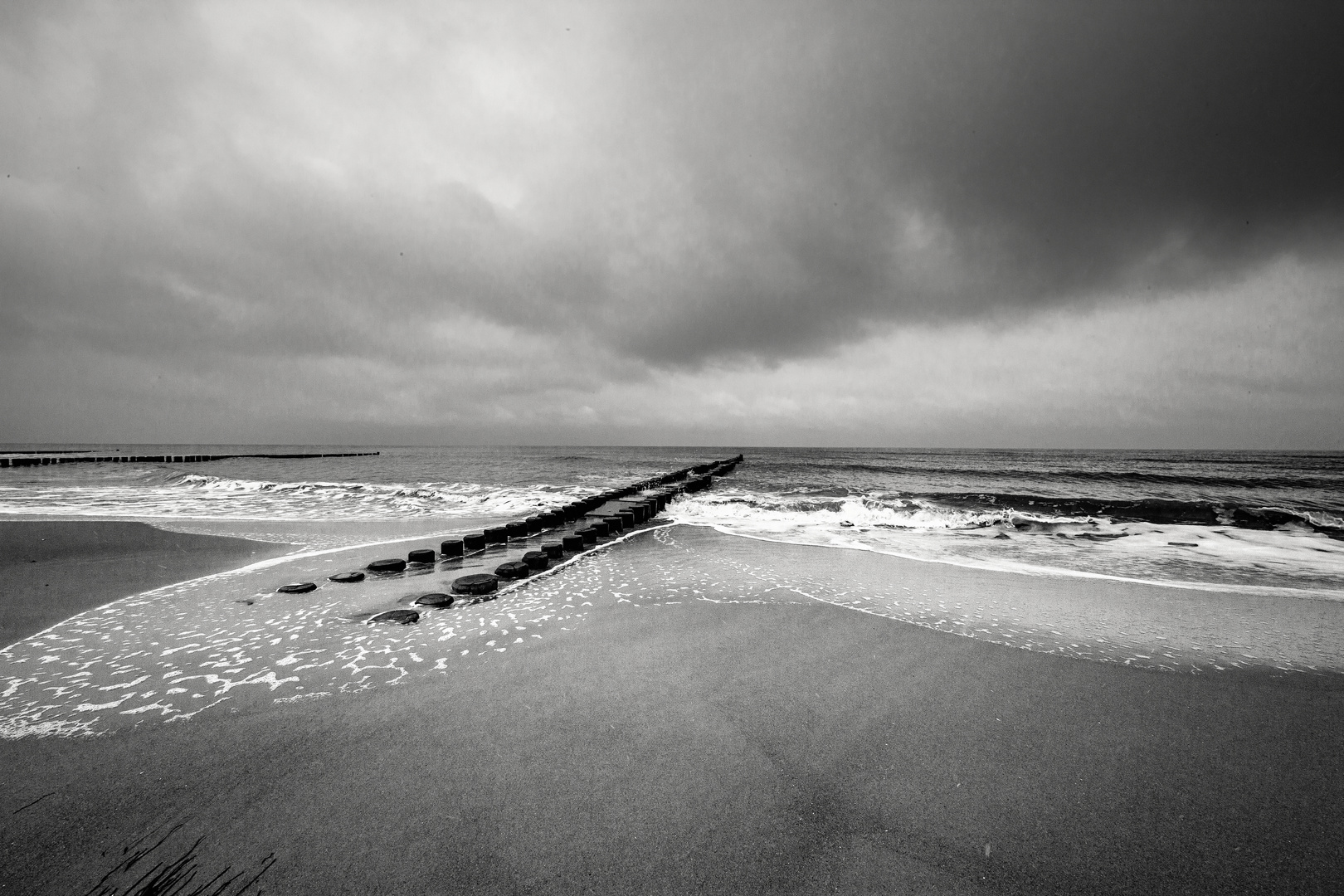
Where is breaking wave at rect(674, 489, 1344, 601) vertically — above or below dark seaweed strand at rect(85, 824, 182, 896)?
below

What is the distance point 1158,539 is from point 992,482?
66.4 ft

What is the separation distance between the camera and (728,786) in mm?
2830

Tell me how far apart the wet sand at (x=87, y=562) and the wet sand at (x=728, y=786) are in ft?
12.8

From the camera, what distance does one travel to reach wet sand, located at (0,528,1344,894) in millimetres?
2293

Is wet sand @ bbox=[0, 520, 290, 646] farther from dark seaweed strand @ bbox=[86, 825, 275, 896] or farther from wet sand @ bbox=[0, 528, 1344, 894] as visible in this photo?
dark seaweed strand @ bbox=[86, 825, 275, 896]

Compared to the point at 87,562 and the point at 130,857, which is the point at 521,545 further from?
the point at 130,857

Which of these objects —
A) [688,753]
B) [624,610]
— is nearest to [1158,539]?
[624,610]

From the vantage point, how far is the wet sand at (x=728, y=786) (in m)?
2.29

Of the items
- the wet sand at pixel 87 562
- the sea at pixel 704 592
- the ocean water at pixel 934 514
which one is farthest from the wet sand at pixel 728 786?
the ocean water at pixel 934 514

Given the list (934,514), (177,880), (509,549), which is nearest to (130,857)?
(177,880)

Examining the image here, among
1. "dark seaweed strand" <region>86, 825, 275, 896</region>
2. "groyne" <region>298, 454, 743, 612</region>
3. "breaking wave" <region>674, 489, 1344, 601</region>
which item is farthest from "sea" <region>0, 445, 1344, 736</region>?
"dark seaweed strand" <region>86, 825, 275, 896</region>

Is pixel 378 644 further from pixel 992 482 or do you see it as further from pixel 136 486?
pixel 992 482

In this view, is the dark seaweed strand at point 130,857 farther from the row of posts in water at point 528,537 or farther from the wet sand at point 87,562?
the wet sand at point 87,562

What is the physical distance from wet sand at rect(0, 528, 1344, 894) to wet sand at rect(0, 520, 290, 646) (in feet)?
12.8
